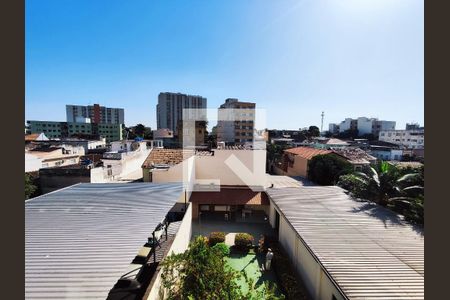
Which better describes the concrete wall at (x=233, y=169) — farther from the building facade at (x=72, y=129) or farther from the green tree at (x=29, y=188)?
the building facade at (x=72, y=129)

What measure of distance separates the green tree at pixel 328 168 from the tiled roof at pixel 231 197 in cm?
818

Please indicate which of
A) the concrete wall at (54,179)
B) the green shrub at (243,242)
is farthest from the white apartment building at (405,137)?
the concrete wall at (54,179)

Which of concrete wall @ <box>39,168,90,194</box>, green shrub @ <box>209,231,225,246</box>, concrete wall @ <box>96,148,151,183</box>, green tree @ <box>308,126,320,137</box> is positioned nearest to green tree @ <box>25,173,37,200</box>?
concrete wall @ <box>39,168,90,194</box>

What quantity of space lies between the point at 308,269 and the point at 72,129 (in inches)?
3481

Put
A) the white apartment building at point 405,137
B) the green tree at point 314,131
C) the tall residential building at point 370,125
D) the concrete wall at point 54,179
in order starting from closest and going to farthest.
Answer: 1. the concrete wall at point 54,179
2. the white apartment building at point 405,137
3. the green tree at point 314,131
4. the tall residential building at point 370,125

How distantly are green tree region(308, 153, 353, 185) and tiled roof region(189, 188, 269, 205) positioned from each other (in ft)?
26.8

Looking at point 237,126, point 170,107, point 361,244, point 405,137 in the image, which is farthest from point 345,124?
point 361,244

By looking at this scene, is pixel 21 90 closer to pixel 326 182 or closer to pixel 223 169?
pixel 223 169

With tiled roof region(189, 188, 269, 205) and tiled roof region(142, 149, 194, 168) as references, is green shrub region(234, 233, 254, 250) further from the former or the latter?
tiled roof region(142, 149, 194, 168)

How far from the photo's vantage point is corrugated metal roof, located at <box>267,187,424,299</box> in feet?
16.6

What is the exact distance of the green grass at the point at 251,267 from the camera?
861 cm

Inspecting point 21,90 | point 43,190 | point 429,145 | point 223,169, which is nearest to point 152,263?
point 21,90

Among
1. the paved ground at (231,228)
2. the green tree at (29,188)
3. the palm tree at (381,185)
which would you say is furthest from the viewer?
the paved ground at (231,228)

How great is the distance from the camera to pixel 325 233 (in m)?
7.52
